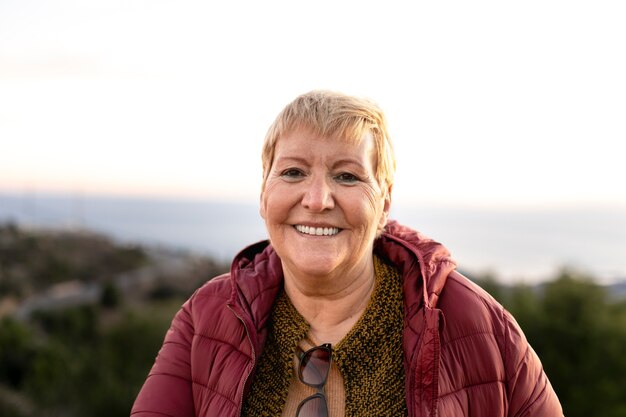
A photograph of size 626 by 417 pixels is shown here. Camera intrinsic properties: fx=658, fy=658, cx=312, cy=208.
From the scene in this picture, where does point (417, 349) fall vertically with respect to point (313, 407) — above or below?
above

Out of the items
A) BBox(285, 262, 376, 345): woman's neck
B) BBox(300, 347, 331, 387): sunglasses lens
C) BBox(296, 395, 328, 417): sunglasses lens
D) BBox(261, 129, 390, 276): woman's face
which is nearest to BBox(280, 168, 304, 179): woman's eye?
BBox(261, 129, 390, 276): woman's face

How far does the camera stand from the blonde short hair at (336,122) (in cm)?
215

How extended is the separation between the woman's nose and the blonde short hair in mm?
159

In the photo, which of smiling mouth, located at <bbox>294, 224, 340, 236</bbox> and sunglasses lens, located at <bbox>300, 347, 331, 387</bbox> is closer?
smiling mouth, located at <bbox>294, 224, 340, 236</bbox>

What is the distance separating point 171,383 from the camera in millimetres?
2254

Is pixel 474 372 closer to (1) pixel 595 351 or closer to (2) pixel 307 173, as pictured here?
(2) pixel 307 173

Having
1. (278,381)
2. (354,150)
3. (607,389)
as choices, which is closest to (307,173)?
(354,150)

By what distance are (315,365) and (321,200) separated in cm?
61

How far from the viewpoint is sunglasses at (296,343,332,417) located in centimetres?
224

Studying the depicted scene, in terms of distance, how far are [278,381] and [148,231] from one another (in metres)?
63.6

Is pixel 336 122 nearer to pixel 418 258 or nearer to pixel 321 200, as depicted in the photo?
pixel 321 200

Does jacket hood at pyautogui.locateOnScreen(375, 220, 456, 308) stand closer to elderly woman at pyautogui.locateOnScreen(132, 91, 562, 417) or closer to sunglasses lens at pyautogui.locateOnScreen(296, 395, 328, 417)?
elderly woman at pyautogui.locateOnScreen(132, 91, 562, 417)

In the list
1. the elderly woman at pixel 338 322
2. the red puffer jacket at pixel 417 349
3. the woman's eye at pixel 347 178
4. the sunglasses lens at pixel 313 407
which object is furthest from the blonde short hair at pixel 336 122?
the sunglasses lens at pixel 313 407

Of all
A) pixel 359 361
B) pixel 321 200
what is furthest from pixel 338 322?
pixel 321 200
